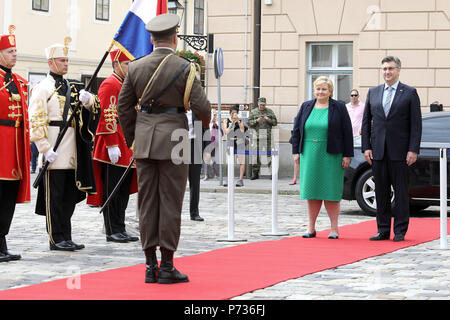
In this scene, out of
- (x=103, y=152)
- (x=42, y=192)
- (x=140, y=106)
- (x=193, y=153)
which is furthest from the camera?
(x=193, y=153)

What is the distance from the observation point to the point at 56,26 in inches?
1447

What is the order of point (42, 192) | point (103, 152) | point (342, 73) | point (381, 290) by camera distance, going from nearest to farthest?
point (381, 290) → point (42, 192) → point (103, 152) → point (342, 73)

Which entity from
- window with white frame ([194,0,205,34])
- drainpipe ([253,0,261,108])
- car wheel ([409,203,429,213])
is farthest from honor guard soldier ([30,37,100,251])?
window with white frame ([194,0,205,34])

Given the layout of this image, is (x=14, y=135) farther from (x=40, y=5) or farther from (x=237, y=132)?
(x=40, y=5)

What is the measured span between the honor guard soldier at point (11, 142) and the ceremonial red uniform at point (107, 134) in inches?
42.3

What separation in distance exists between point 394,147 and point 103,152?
10.5ft

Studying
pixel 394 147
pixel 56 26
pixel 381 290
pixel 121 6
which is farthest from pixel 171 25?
pixel 121 6

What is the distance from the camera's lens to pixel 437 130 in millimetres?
12922

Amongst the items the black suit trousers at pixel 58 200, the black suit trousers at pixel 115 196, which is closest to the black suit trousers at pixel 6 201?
the black suit trousers at pixel 58 200

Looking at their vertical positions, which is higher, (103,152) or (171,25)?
(171,25)

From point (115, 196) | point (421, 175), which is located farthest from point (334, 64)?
point (115, 196)

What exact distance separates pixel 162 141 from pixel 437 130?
23.3 ft

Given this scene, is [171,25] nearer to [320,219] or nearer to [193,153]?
[193,153]

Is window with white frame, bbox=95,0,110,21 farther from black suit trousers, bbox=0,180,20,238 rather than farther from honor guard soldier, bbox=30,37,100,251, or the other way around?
black suit trousers, bbox=0,180,20,238
